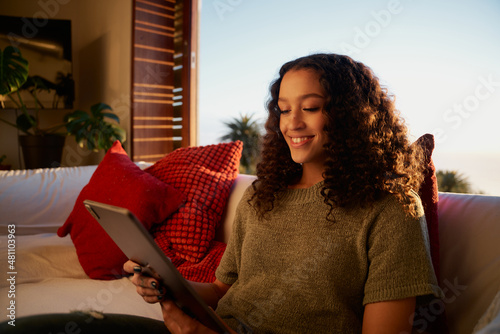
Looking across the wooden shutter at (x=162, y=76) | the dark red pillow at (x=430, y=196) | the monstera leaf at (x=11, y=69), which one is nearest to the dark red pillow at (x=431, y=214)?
the dark red pillow at (x=430, y=196)

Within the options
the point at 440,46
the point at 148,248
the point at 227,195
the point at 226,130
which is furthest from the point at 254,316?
the point at 226,130

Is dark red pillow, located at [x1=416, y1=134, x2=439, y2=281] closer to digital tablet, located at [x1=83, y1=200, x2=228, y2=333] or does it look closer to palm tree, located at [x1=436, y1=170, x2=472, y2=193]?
digital tablet, located at [x1=83, y1=200, x2=228, y2=333]

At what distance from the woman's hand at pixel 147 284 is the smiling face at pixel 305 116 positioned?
43cm

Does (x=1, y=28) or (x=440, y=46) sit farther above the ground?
(x=1, y=28)

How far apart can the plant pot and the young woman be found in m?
3.02

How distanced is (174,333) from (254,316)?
7.3 inches

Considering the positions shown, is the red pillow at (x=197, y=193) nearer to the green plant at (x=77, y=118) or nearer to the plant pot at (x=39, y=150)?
the green plant at (x=77, y=118)

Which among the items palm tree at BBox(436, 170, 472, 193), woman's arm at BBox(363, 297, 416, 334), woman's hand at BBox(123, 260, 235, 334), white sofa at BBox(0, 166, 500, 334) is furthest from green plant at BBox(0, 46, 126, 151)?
woman's arm at BBox(363, 297, 416, 334)

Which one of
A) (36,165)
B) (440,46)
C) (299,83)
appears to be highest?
(440,46)

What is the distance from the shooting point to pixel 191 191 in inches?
61.6

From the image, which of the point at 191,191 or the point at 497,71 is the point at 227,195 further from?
the point at 497,71

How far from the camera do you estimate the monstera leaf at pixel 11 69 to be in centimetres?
306

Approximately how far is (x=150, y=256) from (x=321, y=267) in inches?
14.3

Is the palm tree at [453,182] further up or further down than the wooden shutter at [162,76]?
further down
